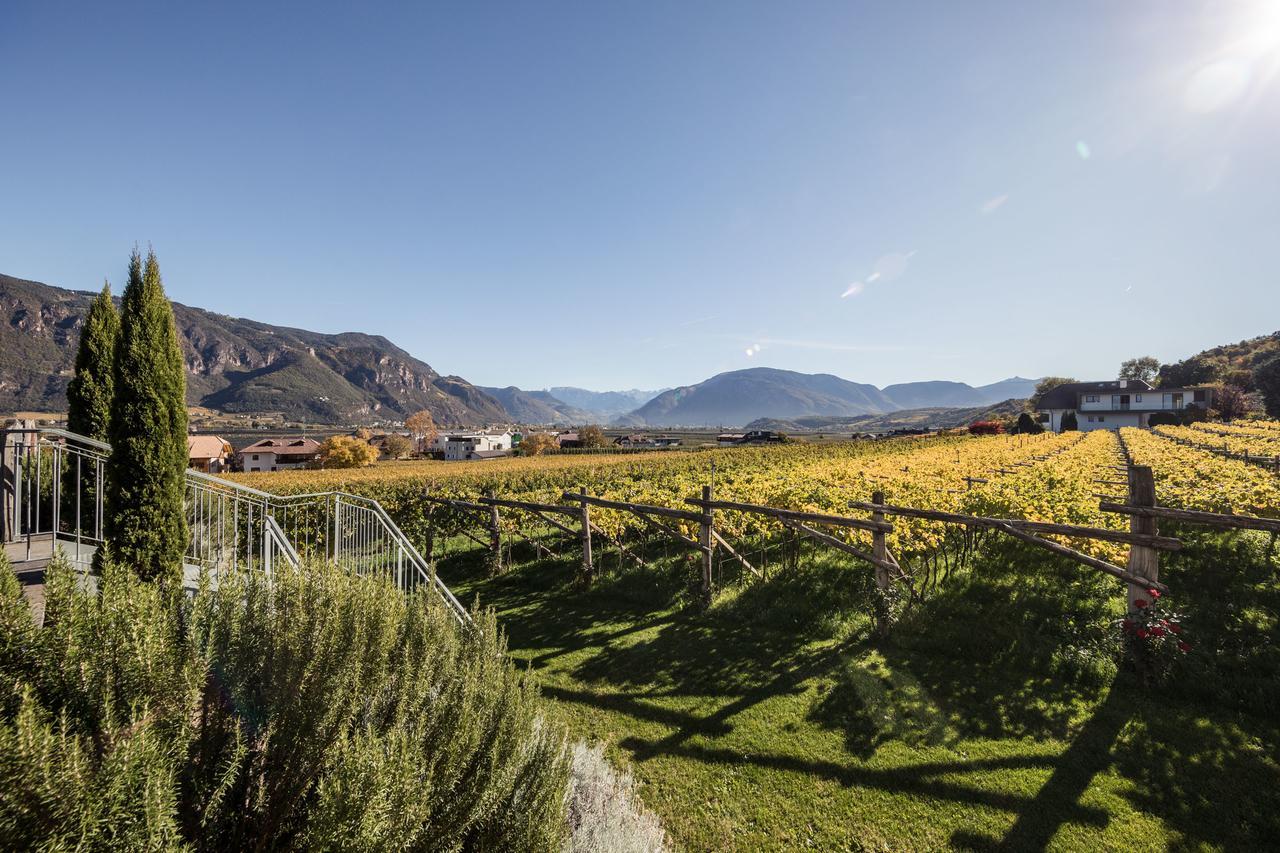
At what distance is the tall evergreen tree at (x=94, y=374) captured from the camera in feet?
29.0

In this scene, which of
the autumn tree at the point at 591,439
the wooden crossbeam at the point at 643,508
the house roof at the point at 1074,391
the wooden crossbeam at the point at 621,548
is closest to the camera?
the wooden crossbeam at the point at 643,508

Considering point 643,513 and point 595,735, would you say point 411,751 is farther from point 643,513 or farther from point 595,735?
point 643,513

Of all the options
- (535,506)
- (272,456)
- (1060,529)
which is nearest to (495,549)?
(535,506)

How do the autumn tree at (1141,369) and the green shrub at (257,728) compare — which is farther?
the autumn tree at (1141,369)

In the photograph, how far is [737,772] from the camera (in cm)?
454

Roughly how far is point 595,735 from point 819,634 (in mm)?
3564

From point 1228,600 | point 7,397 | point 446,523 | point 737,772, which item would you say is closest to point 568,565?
point 446,523

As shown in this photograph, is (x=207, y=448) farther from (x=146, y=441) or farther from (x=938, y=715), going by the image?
(x=938, y=715)

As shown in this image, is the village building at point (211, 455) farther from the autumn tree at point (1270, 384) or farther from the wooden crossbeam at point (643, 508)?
the autumn tree at point (1270, 384)

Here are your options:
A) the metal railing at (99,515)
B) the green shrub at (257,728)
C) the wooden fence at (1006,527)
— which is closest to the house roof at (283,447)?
the metal railing at (99,515)

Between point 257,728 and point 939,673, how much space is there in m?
6.64

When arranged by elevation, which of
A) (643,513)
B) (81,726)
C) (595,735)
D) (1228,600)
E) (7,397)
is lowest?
(595,735)

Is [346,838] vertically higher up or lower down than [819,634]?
higher up

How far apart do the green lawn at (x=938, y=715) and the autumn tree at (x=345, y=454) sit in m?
58.4
